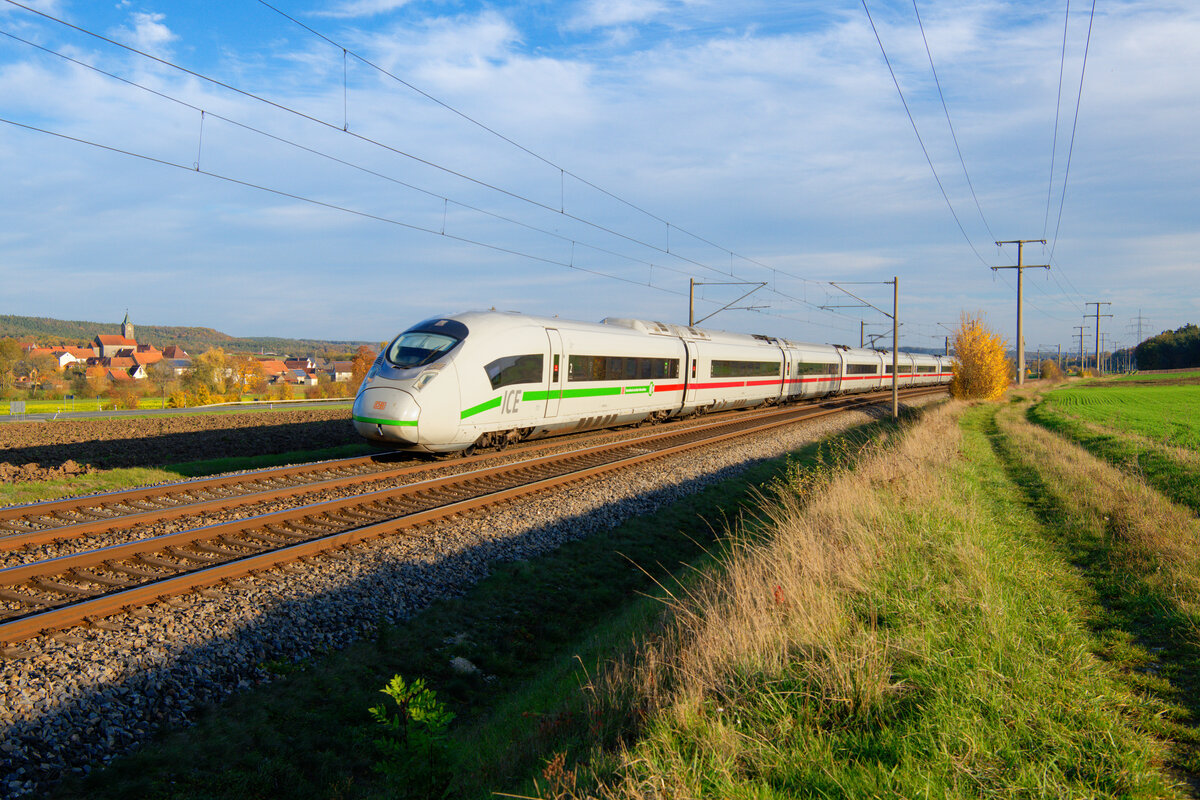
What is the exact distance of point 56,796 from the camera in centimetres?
374

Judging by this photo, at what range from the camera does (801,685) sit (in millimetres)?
3982

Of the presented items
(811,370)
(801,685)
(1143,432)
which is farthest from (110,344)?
(801,685)

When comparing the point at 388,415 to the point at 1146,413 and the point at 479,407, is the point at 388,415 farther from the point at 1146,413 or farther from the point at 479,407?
the point at 1146,413

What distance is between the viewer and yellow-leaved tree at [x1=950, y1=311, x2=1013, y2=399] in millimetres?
40656

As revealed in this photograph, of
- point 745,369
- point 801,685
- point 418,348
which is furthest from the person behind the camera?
point 745,369

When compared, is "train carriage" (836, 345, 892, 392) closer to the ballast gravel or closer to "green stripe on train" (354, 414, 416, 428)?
"green stripe on train" (354, 414, 416, 428)

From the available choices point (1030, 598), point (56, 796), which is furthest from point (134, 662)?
point (1030, 598)

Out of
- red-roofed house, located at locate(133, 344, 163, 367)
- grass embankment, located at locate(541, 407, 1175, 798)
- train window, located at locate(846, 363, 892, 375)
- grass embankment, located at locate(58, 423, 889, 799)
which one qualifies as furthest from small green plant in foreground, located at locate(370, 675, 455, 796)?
red-roofed house, located at locate(133, 344, 163, 367)

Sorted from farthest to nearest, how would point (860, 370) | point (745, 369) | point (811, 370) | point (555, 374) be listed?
1. point (860, 370)
2. point (811, 370)
3. point (745, 369)
4. point (555, 374)

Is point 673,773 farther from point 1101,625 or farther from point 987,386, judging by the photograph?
point 987,386

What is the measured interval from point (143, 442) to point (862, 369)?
128 ft

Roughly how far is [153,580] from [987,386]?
4391 centimetres

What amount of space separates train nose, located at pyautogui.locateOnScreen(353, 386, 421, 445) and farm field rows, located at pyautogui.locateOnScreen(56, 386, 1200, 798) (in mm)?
5148

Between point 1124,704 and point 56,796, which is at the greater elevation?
point 1124,704
